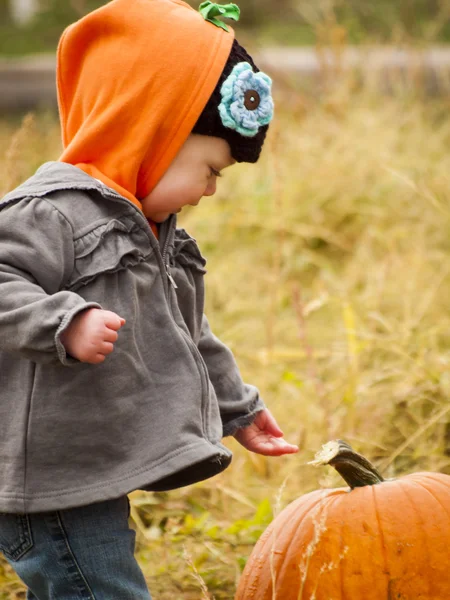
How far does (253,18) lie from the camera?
14.4m

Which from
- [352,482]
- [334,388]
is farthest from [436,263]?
[352,482]

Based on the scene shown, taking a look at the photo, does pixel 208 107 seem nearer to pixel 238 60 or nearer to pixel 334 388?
pixel 238 60

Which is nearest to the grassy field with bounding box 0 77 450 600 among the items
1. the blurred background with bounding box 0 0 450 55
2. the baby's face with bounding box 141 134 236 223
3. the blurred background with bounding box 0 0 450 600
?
the blurred background with bounding box 0 0 450 600

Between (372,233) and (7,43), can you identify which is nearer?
(372,233)

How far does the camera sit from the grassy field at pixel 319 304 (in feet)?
9.91

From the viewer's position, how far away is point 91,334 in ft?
5.45

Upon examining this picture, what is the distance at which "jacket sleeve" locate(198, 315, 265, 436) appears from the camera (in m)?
2.28

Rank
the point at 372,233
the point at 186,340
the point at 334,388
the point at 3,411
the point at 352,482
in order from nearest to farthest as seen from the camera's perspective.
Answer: the point at 3,411 < the point at 186,340 < the point at 352,482 < the point at 334,388 < the point at 372,233

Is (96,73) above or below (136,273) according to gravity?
above

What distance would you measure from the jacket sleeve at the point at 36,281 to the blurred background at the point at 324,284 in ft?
1.94

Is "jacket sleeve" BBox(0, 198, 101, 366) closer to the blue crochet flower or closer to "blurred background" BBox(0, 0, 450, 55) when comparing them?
the blue crochet flower

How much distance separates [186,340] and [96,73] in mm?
596

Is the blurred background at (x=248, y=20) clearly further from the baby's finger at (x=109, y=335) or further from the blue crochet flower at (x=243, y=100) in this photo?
the baby's finger at (x=109, y=335)

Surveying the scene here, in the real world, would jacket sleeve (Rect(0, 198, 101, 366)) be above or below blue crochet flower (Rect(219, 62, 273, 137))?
below
